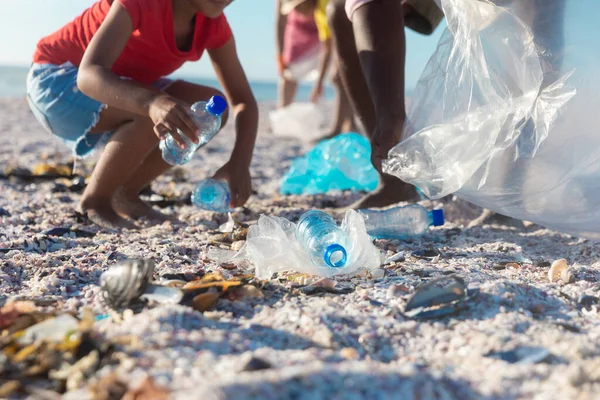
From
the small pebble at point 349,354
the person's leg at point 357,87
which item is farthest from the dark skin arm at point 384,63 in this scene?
the small pebble at point 349,354

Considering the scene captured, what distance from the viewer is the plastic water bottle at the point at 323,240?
1561 millimetres

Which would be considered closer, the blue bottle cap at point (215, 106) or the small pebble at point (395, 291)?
the small pebble at point (395, 291)

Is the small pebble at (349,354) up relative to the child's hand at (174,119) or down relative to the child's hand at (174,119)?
down

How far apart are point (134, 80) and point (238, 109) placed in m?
0.48

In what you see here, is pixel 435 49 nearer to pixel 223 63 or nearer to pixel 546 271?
pixel 546 271

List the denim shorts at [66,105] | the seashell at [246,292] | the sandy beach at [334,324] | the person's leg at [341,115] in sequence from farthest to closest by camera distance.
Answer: the person's leg at [341,115], the denim shorts at [66,105], the seashell at [246,292], the sandy beach at [334,324]

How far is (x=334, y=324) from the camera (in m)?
1.20

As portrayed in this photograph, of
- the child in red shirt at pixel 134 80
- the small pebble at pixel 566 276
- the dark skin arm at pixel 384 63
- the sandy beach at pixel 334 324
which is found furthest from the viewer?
the child in red shirt at pixel 134 80

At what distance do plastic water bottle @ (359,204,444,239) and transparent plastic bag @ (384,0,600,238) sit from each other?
24 centimetres

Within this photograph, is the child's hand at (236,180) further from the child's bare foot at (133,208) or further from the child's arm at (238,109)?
the child's bare foot at (133,208)

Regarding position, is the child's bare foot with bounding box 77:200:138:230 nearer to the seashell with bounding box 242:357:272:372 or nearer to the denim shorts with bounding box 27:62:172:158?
the denim shorts with bounding box 27:62:172:158

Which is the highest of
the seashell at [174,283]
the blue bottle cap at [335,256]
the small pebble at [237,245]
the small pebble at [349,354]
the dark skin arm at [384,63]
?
the dark skin arm at [384,63]

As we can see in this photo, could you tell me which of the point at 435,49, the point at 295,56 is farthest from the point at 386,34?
the point at 295,56

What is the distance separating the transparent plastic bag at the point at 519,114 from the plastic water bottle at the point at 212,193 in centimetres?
73
